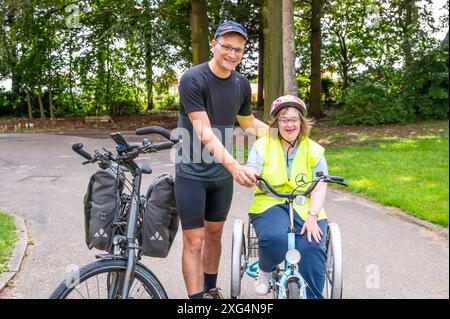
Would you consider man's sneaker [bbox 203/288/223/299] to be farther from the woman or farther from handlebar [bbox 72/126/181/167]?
handlebar [bbox 72/126/181/167]

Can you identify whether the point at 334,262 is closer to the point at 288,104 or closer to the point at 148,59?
the point at 288,104

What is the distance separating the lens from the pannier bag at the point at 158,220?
322 centimetres

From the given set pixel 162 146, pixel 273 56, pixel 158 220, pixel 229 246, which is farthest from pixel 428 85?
pixel 162 146

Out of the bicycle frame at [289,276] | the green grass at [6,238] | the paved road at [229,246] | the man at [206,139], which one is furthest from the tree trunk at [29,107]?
the bicycle frame at [289,276]

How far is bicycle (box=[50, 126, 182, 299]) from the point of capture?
2.79 meters

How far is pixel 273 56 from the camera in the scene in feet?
45.1

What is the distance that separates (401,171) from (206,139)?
6635mm

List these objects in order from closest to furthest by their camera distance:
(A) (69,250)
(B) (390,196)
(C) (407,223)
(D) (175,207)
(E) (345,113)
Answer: (D) (175,207) → (A) (69,250) → (C) (407,223) → (B) (390,196) → (E) (345,113)

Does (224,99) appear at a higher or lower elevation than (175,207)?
higher

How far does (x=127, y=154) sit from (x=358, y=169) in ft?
23.7

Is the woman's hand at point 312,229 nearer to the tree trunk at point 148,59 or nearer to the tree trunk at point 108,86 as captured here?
the tree trunk at point 148,59

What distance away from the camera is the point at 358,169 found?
9602 millimetres
